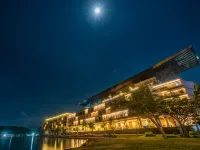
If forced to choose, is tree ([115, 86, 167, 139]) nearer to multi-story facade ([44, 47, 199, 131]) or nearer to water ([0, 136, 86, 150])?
multi-story facade ([44, 47, 199, 131])

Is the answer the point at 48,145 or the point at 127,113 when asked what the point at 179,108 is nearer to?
the point at 127,113

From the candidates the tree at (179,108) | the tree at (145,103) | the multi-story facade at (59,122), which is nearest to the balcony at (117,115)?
the tree at (145,103)

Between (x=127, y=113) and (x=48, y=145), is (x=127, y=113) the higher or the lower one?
the higher one

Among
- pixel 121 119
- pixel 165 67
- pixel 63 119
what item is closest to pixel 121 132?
pixel 121 119

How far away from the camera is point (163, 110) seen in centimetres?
2491

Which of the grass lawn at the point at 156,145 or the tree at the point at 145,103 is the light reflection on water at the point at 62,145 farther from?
the tree at the point at 145,103

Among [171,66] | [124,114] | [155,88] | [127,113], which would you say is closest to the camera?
[155,88]

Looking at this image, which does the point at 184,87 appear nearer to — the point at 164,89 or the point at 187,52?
the point at 164,89

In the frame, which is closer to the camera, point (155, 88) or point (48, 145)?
point (48, 145)

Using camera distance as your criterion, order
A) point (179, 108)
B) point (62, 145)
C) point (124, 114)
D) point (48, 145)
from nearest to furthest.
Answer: point (179, 108), point (62, 145), point (48, 145), point (124, 114)

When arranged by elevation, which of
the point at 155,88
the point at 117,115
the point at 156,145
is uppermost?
the point at 155,88

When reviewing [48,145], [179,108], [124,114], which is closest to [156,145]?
[179,108]

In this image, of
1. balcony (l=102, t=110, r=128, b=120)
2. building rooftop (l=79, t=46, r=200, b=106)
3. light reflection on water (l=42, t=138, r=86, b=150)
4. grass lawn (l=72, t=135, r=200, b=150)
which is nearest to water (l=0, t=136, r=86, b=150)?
light reflection on water (l=42, t=138, r=86, b=150)

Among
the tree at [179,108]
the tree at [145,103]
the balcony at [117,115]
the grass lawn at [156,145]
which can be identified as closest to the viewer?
the grass lawn at [156,145]
